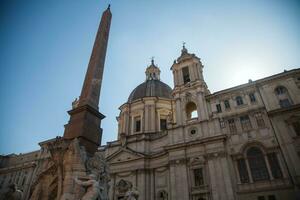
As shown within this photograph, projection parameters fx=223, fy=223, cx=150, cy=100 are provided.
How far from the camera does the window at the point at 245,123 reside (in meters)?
24.1

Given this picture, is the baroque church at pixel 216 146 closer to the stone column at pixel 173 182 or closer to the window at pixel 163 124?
the stone column at pixel 173 182

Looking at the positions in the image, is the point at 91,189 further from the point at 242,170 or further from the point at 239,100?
the point at 239,100

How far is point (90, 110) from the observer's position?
34.3 feet

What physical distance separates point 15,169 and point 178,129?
99.8 ft

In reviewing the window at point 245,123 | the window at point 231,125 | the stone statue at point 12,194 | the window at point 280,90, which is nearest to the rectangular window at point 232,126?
the window at point 231,125

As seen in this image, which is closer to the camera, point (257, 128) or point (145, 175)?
point (257, 128)

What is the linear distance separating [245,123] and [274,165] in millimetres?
5056

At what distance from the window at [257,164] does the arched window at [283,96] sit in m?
5.73

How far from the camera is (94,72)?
12.2 meters

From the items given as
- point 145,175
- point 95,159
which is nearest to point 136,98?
point 145,175

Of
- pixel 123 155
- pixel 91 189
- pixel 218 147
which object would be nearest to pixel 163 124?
pixel 123 155

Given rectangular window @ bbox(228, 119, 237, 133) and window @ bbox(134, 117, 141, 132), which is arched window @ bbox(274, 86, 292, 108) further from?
window @ bbox(134, 117, 141, 132)

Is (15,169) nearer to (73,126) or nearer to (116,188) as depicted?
(116,188)

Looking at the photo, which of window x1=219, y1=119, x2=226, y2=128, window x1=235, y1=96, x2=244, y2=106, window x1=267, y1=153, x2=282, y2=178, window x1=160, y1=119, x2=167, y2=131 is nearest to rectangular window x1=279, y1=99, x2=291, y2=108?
window x1=235, y1=96, x2=244, y2=106
